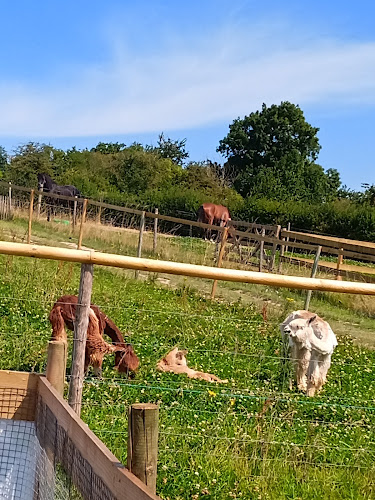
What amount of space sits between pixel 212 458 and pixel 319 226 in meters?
29.2

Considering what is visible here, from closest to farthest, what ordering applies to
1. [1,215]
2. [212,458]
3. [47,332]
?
[212,458] → [47,332] → [1,215]

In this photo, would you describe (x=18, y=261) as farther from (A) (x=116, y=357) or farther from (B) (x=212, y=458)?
(B) (x=212, y=458)

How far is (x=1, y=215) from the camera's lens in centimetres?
2172

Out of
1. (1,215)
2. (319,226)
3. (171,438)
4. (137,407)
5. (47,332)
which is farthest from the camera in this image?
(319,226)

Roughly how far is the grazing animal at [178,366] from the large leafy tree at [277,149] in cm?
5106

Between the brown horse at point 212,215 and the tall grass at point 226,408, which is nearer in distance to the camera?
the tall grass at point 226,408

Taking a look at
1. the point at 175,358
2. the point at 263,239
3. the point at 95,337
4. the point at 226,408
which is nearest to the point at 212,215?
the point at 263,239

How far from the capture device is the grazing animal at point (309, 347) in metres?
6.11

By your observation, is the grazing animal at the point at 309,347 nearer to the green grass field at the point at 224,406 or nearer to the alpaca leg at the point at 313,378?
the alpaca leg at the point at 313,378

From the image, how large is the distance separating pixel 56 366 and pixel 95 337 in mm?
2880

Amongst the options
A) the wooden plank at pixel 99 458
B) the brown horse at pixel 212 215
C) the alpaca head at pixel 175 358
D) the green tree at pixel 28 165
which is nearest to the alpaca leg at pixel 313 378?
the alpaca head at pixel 175 358

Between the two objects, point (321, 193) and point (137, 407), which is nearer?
point (137, 407)

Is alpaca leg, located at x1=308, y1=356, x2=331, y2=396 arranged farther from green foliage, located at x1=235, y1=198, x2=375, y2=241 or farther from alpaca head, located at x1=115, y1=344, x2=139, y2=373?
green foliage, located at x1=235, y1=198, x2=375, y2=241

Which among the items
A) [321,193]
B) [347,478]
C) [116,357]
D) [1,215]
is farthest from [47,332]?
[321,193]
